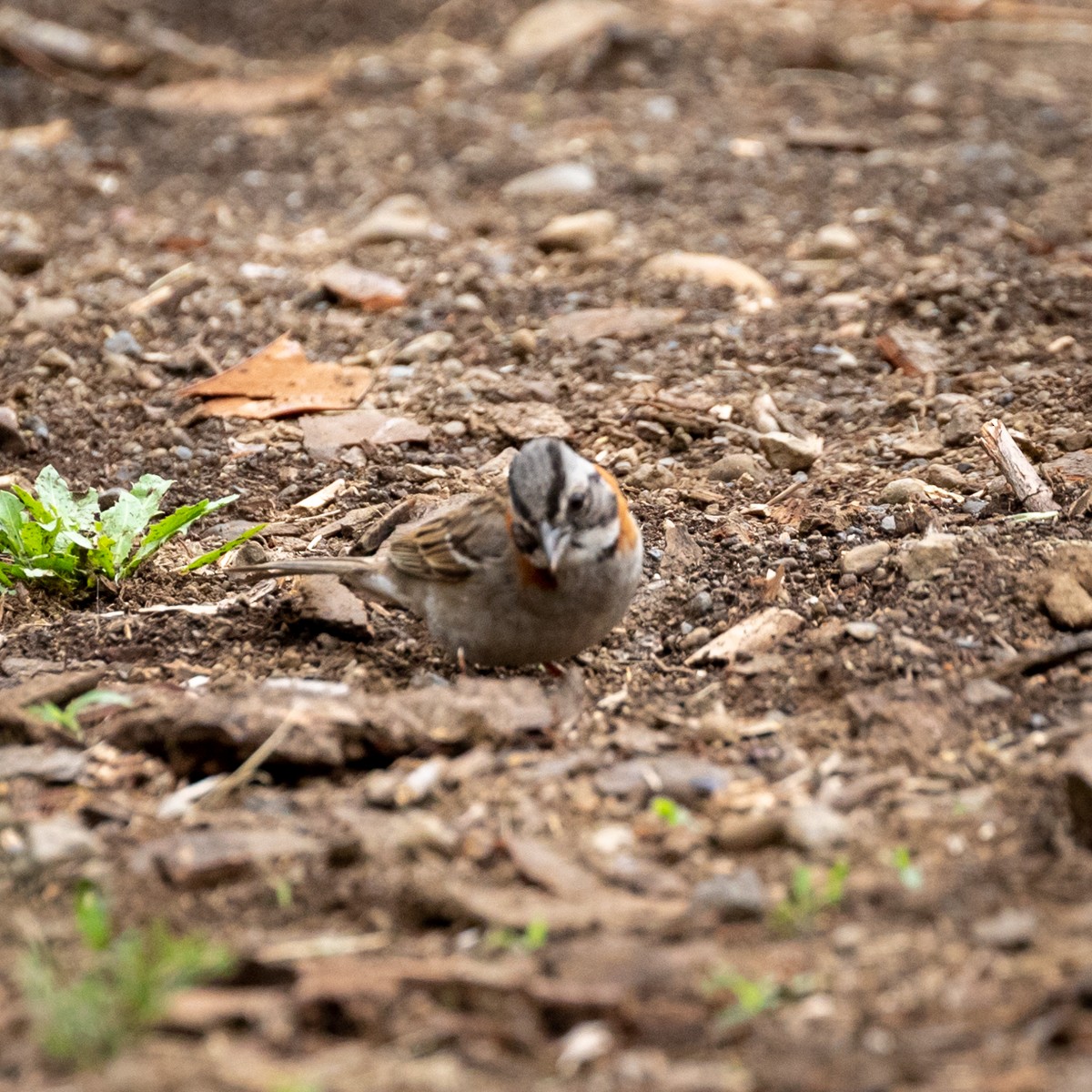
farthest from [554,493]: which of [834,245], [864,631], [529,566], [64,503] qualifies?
[834,245]

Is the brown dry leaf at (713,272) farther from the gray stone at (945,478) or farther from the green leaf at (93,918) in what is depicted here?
the green leaf at (93,918)

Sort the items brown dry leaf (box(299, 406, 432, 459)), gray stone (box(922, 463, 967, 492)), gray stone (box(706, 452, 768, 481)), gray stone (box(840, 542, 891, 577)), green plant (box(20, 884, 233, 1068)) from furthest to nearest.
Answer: brown dry leaf (box(299, 406, 432, 459)), gray stone (box(706, 452, 768, 481)), gray stone (box(922, 463, 967, 492)), gray stone (box(840, 542, 891, 577)), green plant (box(20, 884, 233, 1068))

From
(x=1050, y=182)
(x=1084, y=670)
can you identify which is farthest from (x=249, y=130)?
(x=1084, y=670)

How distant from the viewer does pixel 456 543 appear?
17.4 feet

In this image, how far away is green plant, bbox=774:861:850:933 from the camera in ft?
10.8

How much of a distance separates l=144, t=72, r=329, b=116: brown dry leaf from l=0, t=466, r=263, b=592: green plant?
20.4 ft

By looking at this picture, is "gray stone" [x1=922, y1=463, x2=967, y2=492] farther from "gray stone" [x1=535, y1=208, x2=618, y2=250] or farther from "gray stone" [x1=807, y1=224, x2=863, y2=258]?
"gray stone" [x1=535, y1=208, x2=618, y2=250]

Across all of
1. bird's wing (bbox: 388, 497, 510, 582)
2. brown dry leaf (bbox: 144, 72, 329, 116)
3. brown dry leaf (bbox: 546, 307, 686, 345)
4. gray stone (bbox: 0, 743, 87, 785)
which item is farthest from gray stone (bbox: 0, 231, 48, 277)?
gray stone (bbox: 0, 743, 87, 785)

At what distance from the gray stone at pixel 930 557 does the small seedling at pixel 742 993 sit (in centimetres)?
244

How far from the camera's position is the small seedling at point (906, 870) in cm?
336

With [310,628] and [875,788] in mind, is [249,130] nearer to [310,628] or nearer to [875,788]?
[310,628]

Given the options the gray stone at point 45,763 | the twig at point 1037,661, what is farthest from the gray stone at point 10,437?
the twig at point 1037,661

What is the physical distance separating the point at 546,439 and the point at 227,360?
324cm

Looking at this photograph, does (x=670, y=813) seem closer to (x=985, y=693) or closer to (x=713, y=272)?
Answer: (x=985, y=693)
